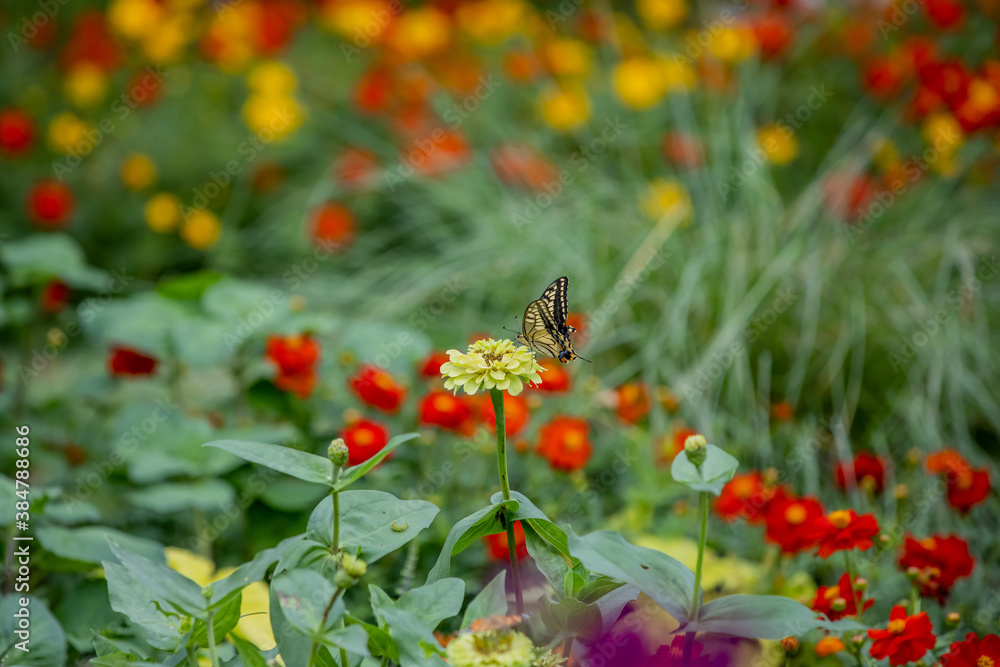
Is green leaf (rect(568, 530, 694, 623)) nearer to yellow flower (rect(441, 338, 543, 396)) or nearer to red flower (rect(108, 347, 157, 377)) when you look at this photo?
yellow flower (rect(441, 338, 543, 396))

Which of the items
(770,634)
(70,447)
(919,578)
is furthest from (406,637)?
(70,447)

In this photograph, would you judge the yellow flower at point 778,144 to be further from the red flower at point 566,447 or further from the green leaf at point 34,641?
the green leaf at point 34,641

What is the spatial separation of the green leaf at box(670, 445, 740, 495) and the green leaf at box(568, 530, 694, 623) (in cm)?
8

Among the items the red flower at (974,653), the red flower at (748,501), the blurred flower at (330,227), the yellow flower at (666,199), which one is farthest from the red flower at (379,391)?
the blurred flower at (330,227)

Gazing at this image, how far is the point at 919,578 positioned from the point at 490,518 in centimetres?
58

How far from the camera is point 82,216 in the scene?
322 centimetres

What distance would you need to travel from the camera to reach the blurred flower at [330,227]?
2.85m

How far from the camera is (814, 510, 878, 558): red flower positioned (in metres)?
0.97

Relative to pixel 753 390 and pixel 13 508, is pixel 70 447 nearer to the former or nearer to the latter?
pixel 13 508

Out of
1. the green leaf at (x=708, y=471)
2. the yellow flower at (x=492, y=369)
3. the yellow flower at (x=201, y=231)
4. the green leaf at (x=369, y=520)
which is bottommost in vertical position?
the yellow flower at (x=201, y=231)
